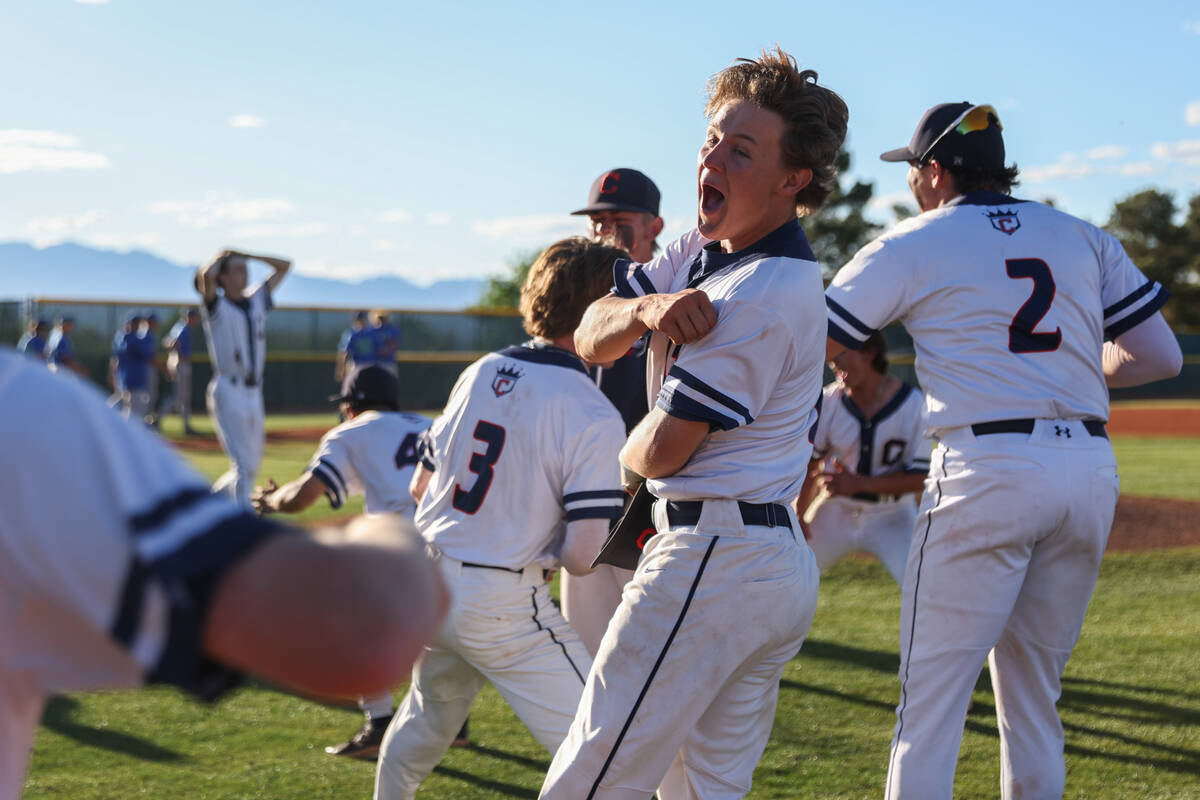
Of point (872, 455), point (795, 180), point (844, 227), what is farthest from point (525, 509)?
point (844, 227)

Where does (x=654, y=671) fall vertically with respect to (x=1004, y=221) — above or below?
Answer: below

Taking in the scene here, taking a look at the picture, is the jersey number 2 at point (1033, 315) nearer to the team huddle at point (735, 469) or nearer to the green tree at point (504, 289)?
the team huddle at point (735, 469)

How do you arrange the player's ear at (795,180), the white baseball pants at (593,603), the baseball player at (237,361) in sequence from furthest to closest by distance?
the baseball player at (237,361) → the white baseball pants at (593,603) → the player's ear at (795,180)

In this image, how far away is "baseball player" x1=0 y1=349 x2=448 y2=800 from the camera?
922mm

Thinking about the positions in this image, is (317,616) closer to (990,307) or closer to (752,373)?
(752,373)

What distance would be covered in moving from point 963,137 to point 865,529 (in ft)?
9.51

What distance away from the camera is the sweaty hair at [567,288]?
3594 mm

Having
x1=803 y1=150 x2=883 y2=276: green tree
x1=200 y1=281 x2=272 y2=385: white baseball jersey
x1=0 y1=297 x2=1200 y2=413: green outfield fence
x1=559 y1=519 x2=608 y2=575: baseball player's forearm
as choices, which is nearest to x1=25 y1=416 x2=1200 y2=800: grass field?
x1=559 y1=519 x2=608 y2=575: baseball player's forearm

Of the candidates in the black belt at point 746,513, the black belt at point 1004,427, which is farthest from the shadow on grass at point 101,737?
the black belt at point 1004,427

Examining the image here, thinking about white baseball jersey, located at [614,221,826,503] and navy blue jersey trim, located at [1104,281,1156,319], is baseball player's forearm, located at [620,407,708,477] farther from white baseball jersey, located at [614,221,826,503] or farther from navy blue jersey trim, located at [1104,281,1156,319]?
navy blue jersey trim, located at [1104,281,1156,319]

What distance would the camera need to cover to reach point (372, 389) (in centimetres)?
509

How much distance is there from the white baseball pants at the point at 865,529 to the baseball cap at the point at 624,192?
2156mm

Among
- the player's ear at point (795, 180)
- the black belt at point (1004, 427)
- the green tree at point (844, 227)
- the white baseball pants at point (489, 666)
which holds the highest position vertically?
the green tree at point (844, 227)

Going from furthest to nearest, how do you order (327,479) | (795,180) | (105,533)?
(327,479)
(795,180)
(105,533)
